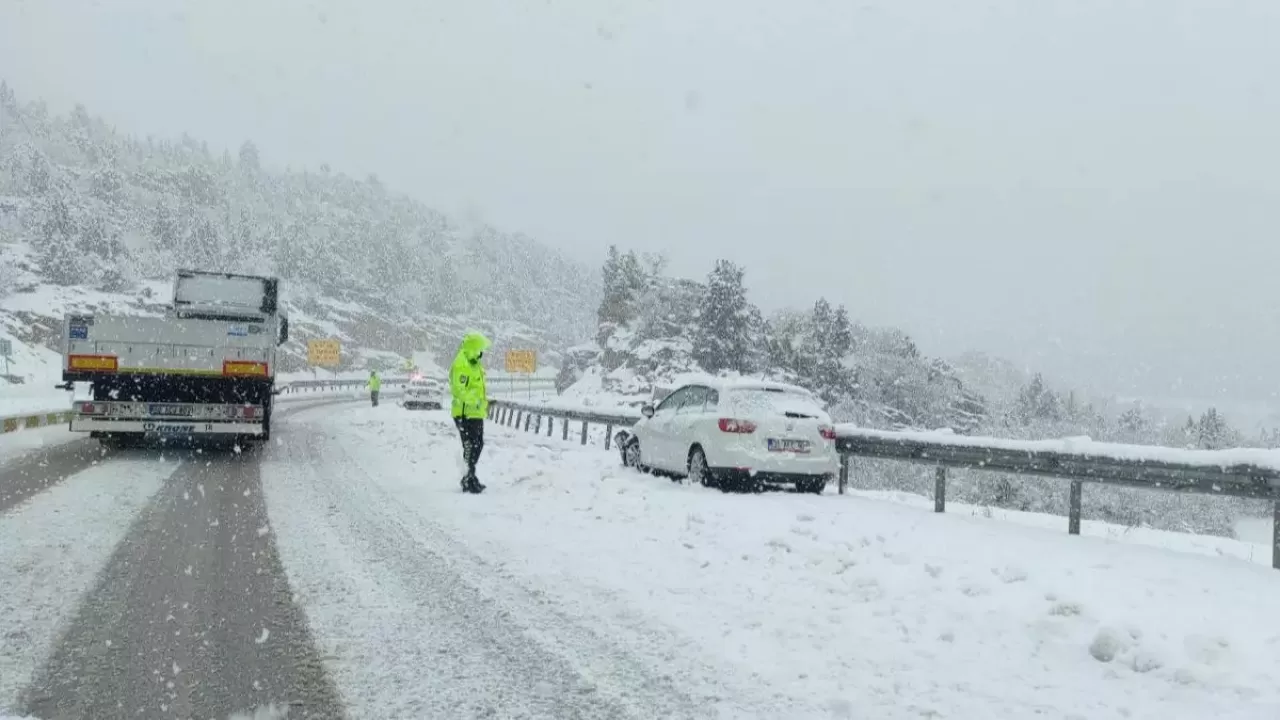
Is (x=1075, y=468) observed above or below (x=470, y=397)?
below

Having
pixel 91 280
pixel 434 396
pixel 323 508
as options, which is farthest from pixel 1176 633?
pixel 91 280

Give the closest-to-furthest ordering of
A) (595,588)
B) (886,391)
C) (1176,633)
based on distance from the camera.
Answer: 1. (1176,633)
2. (595,588)
3. (886,391)

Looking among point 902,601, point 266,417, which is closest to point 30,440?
point 266,417

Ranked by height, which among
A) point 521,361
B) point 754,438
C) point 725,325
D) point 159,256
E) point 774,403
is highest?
point 159,256

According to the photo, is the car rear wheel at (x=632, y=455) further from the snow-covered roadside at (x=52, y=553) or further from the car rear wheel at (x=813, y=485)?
the snow-covered roadside at (x=52, y=553)

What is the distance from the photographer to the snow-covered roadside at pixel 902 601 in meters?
4.40

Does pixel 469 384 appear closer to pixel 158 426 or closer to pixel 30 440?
pixel 158 426

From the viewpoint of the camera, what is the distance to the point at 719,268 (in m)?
69.6

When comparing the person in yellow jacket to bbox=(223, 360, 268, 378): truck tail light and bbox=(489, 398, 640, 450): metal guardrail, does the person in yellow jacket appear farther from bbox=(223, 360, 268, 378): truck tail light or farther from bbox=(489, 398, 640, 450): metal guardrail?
bbox=(489, 398, 640, 450): metal guardrail

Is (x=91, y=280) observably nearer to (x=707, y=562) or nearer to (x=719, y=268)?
(x=719, y=268)

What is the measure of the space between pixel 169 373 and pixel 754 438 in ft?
31.1

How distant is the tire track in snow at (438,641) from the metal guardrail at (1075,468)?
581 centimetres

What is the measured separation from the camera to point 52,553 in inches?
267

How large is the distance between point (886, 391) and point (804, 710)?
7888 cm
